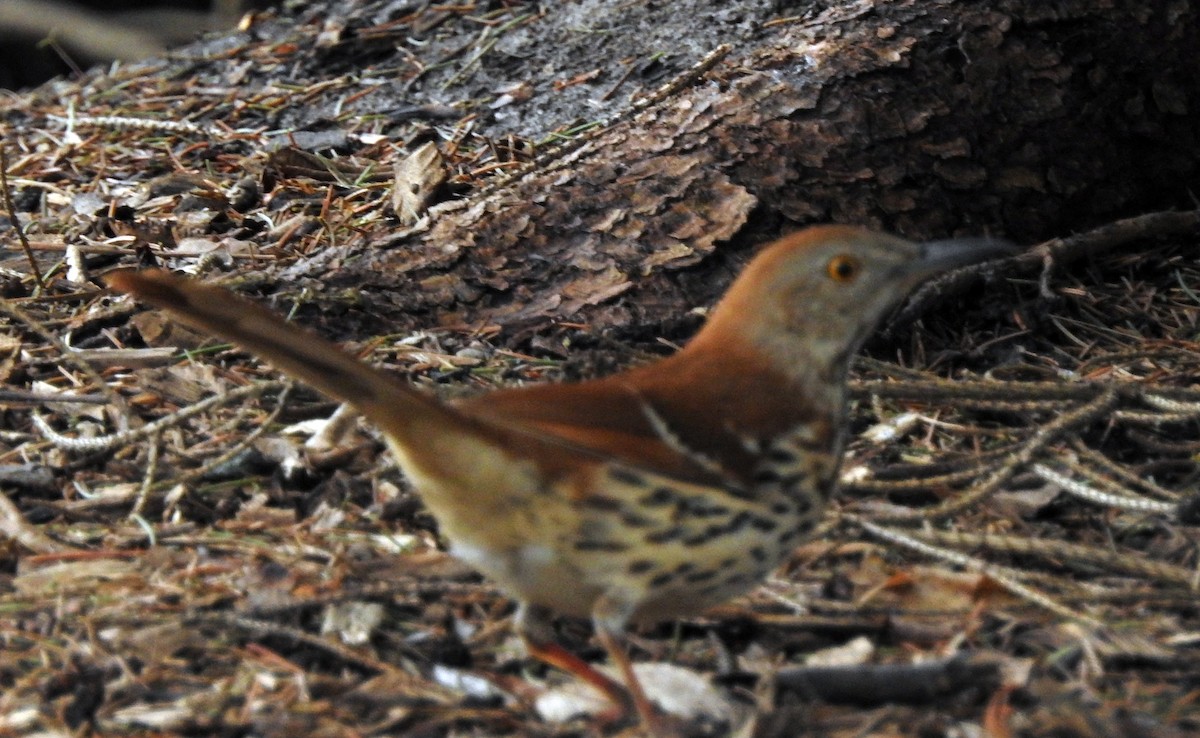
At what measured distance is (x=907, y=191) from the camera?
473 cm

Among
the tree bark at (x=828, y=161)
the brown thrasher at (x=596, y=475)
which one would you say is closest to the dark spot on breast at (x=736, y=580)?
the brown thrasher at (x=596, y=475)

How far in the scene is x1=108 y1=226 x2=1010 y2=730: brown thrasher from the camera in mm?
2814

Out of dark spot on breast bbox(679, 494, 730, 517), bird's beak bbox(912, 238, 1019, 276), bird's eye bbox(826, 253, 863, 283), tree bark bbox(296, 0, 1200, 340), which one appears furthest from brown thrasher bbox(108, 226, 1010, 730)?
tree bark bbox(296, 0, 1200, 340)

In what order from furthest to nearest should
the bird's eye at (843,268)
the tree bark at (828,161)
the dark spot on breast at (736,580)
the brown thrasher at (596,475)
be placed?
the tree bark at (828,161), the bird's eye at (843,268), the dark spot on breast at (736,580), the brown thrasher at (596,475)

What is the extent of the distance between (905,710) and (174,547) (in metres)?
1.76

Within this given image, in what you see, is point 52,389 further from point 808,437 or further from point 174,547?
point 808,437

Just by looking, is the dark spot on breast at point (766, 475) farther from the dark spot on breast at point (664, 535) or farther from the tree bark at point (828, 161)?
the tree bark at point (828, 161)

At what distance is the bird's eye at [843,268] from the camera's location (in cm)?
328

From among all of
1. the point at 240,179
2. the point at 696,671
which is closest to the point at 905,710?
the point at 696,671

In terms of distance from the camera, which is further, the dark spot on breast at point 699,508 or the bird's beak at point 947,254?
the bird's beak at point 947,254

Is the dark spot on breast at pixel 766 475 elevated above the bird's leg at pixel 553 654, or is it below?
above

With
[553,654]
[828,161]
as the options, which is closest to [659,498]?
[553,654]

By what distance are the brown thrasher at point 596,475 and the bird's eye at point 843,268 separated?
0.34m

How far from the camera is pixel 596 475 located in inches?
114
